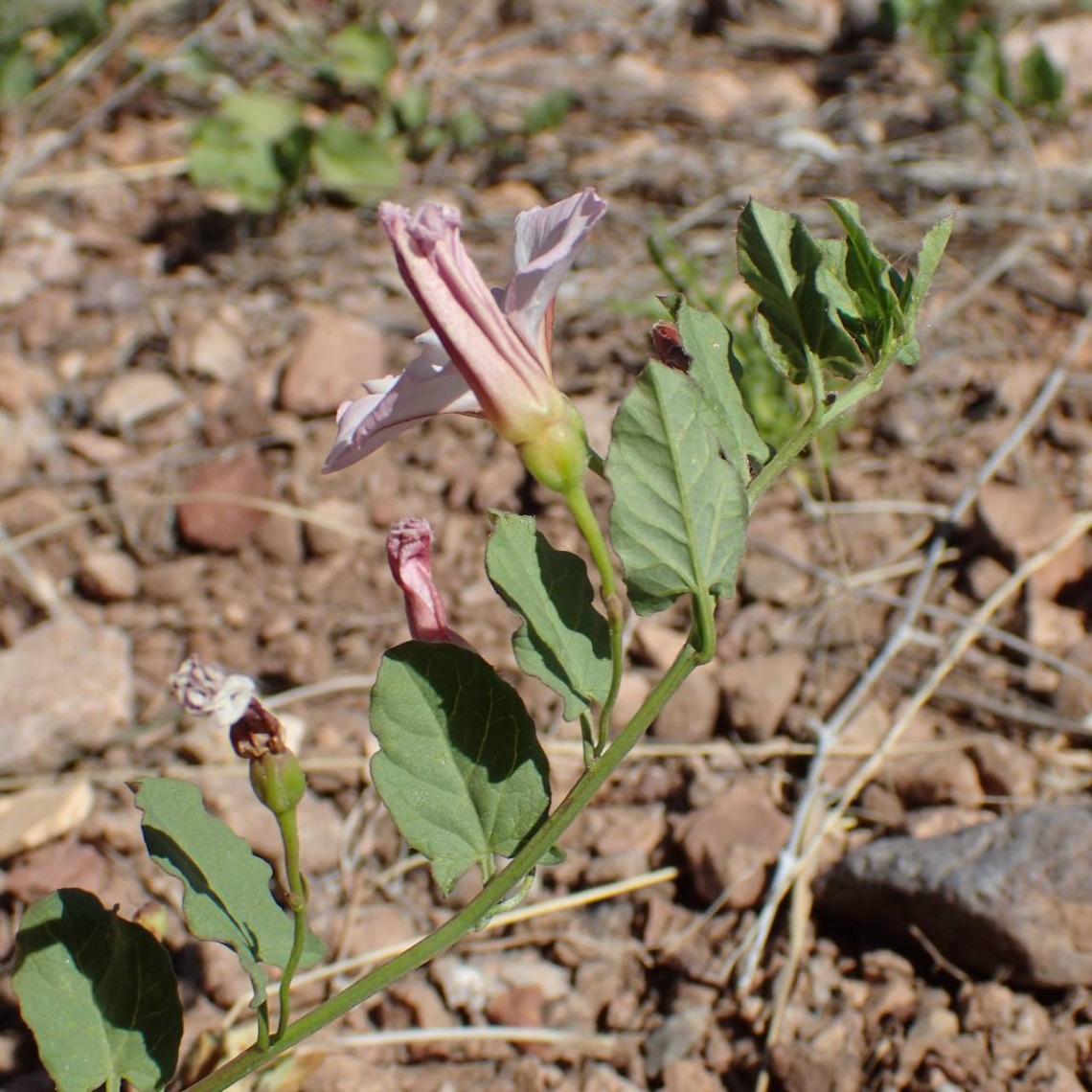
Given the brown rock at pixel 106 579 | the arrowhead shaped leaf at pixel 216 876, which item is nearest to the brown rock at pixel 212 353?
the brown rock at pixel 106 579

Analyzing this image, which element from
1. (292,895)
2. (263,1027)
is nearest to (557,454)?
(292,895)

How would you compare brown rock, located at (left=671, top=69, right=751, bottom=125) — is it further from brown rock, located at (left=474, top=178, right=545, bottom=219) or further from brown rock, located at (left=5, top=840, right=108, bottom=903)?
brown rock, located at (left=5, top=840, right=108, bottom=903)

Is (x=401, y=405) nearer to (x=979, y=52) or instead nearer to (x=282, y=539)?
(x=282, y=539)

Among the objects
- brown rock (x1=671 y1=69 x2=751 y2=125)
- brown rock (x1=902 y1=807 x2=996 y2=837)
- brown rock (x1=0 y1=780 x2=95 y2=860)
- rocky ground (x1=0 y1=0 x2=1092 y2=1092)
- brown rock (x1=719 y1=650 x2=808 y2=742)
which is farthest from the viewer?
brown rock (x1=671 y1=69 x2=751 y2=125)

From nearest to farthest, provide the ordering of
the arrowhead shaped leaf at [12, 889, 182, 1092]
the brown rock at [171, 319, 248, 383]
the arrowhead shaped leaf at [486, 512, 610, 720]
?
the arrowhead shaped leaf at [486, 512, 610, 720]
the arrowhead shaped leaf at [12, 889, 182, 1092]
the brown rock at [171, 319, 248, 383]

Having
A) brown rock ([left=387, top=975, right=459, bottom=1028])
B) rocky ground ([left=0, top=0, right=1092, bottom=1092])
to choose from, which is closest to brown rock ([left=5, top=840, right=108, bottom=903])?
rocky ground ([left=0, top=0, right=1092, bottom=1092])

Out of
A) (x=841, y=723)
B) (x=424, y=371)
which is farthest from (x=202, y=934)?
(x=841, y=723)

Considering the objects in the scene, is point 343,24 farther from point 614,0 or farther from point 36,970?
point 36,970
